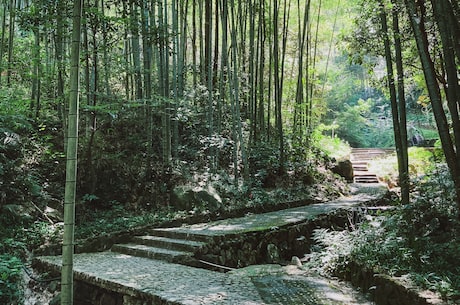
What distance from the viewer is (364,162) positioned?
1435 cm

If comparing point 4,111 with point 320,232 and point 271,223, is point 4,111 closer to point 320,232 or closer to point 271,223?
point 271,223

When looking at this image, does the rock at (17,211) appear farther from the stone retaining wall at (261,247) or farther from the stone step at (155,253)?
the stone retaining wall at (261,247)

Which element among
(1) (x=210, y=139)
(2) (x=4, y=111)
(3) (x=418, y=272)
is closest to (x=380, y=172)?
(1) (x=210, y=139)

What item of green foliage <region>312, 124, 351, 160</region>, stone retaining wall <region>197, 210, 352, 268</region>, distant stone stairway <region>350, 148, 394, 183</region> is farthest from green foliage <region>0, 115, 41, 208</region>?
distant stone stairway <region>350, 148, 394, 183</region>

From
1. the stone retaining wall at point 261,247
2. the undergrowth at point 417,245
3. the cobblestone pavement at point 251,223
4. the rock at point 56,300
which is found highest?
the undergrowth at point 417,245

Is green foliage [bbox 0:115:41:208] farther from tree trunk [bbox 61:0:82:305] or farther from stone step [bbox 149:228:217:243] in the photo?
tree trunk [bbox 61:0:82:305]

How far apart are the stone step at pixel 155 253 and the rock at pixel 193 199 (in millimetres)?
1509

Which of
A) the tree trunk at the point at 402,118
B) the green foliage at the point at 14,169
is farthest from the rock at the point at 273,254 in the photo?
the green foliage at the point at 14,169

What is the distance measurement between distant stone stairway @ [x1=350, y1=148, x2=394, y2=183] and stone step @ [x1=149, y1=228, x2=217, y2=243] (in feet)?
28.9

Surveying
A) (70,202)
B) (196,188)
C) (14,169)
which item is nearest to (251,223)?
(196,188)

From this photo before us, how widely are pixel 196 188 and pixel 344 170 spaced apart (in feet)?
22.7

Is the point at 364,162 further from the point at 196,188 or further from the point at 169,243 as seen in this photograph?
the point at 169,243

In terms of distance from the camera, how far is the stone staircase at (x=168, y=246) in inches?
187

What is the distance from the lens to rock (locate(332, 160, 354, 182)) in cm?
1237
